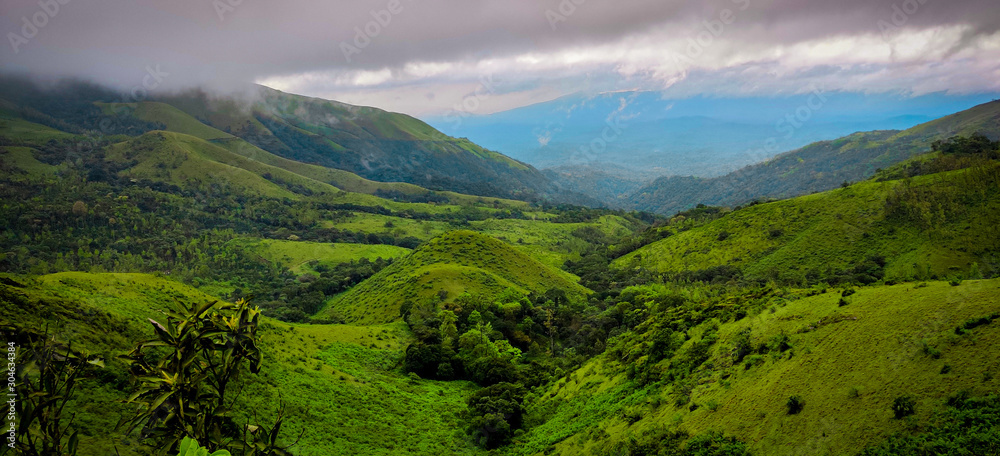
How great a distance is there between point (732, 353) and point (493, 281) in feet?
193

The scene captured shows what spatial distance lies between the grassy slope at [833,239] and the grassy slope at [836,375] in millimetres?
55601

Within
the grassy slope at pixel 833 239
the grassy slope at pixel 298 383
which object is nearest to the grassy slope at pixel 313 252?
the grassy slope at pixel 833 239

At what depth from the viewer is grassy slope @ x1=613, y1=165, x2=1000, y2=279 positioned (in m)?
67.8

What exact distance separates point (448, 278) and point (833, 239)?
6634 centimetres

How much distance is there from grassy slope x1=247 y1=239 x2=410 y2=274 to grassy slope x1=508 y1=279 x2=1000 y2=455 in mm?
124392

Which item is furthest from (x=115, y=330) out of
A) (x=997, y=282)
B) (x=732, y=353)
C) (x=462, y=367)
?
(x=997, y=282)

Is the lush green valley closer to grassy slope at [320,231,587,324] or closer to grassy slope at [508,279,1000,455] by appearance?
grassy slope at [508,279,1000,455]

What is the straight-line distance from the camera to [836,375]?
19938 mm

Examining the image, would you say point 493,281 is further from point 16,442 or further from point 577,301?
point 16,442

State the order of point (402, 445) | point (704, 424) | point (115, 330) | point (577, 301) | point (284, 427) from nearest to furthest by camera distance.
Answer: point (704, 424) → point (115, 330) → point (284, 427) → point (402, 445) → point (577, 301)

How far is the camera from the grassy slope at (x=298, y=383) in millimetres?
22098

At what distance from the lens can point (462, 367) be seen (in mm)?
50438

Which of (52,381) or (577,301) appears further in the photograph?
(577,301)

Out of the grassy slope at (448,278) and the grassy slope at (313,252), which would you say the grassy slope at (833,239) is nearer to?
the grassy slope at (448,278)
